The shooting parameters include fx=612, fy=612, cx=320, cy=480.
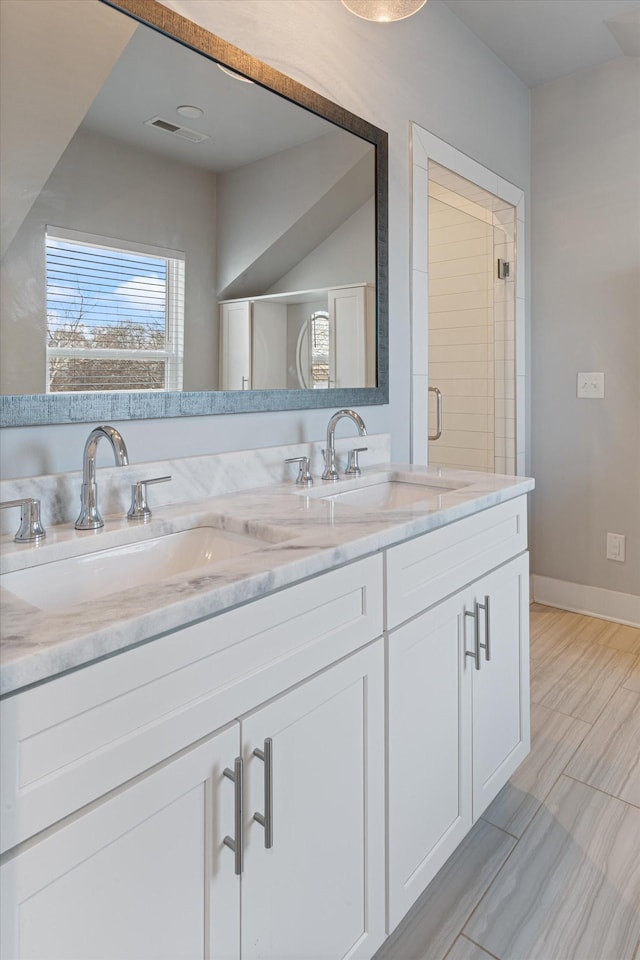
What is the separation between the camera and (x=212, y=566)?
2.99 ft

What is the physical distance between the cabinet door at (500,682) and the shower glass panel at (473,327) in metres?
1.46

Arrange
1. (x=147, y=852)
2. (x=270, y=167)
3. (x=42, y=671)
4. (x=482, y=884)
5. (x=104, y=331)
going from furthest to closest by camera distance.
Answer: (x=270, y=167) → (x=482, y=884) → (x=104, y=331) → (x=147, y=852) → (x=42, y=671)

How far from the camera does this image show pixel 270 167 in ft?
5.46

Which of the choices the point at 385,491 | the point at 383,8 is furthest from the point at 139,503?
the point at 383,8

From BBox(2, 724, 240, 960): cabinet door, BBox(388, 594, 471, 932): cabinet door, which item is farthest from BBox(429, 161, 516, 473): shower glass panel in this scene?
BBox(2, 724, 240, 960): cabinet door

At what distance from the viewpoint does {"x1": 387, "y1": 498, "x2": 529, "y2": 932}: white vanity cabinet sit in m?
1.20

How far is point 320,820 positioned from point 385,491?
0.94 meters

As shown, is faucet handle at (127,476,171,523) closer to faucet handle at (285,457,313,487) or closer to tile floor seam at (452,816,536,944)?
faucet handle at (285,457,313,487)

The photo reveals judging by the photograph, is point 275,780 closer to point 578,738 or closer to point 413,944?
point 413,944

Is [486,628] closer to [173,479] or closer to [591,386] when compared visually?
[173,479]

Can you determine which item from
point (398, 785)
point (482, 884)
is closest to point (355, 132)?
point (398, 785)

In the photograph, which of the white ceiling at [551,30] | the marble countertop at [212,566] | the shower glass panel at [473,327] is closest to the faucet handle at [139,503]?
the marble countertop at [212,566]

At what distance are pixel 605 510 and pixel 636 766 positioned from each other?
1.38m

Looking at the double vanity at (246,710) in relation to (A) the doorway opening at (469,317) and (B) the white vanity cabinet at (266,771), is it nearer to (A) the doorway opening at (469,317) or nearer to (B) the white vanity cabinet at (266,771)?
(B) the white vanity cabinet at (266,771)
